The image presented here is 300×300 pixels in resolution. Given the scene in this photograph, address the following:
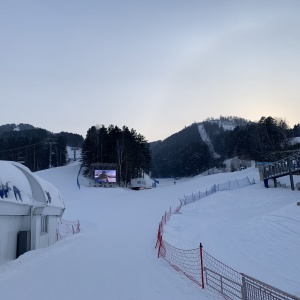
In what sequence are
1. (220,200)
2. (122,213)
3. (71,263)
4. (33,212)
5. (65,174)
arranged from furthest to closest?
(65,174), (122,213), (220,200), (33,212), (71,263)

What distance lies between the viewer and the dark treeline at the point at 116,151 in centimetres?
6328

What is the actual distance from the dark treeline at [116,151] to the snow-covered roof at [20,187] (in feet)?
143

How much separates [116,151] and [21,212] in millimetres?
50526

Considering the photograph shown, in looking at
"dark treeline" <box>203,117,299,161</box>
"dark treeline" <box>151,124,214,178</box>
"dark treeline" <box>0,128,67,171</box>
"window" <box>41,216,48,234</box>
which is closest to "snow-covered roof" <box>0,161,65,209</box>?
"window" <box>41,216,48,234</box>

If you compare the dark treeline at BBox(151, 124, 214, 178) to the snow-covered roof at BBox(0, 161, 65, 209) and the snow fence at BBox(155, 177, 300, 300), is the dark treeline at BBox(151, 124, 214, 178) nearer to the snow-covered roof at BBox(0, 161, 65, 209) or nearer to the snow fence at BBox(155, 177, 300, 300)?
the snow-covered roof at BBox(0, 161, 65, 209)

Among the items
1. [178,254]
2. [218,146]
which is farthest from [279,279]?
[218,146]

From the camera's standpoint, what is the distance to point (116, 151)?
2539 inches

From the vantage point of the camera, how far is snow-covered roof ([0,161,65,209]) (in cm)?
1295

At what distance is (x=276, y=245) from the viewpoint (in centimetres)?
1458

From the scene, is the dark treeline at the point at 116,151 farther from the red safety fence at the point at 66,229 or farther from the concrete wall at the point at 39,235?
the concrete wall at the point at 39,235

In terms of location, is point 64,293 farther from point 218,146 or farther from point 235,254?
point 218,146

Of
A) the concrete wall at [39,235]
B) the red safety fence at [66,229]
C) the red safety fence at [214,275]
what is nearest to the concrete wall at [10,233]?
the concrete wall at [39,235]

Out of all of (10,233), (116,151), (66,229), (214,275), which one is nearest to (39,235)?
(10,233)

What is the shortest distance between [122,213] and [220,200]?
10.7 meters
